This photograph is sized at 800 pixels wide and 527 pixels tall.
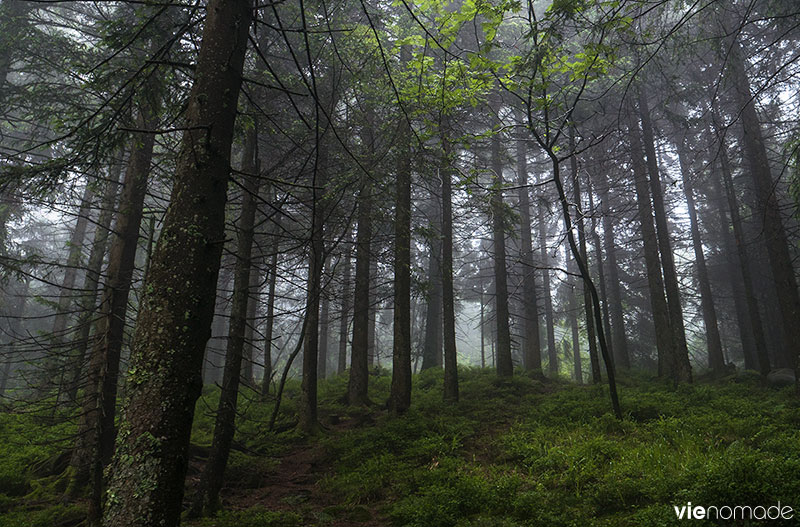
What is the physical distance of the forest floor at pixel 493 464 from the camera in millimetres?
4809

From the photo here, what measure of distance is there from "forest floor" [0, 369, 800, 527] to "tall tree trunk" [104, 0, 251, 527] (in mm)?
2398

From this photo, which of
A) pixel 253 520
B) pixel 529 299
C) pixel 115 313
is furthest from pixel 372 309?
pixel 529 299

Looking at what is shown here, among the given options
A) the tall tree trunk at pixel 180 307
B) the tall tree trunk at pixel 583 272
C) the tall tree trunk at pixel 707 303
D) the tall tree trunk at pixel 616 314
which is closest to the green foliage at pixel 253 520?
the tall tree trunk at pixel 180 307

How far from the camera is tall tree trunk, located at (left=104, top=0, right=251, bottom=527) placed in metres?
2.69

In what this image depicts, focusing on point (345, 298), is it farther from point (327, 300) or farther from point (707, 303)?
point (707, 303)

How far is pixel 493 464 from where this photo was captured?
7270 mm

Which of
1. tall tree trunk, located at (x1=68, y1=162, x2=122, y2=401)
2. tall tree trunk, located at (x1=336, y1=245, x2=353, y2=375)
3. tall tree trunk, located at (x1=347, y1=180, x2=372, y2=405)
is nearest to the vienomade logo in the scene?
tall tree trunk, located at (x1=336, y1=245, x2=353, y2=375)

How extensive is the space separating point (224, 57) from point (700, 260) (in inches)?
968

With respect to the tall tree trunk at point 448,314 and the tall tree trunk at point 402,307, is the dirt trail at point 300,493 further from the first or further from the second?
the tall tree trunk at point 448,314

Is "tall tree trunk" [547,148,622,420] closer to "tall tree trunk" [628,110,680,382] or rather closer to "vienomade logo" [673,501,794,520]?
"vienomade logo" [673,501,794,520]

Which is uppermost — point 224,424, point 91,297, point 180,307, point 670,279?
point 670,279

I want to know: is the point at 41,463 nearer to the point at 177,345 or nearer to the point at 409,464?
the point at 409,464

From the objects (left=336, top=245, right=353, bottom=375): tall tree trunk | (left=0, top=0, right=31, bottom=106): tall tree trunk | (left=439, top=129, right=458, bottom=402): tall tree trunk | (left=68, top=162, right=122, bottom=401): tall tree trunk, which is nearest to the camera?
(left=68, top=162, right=122, bottom=401): tall tree trunk

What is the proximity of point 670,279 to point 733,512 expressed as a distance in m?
13.2
